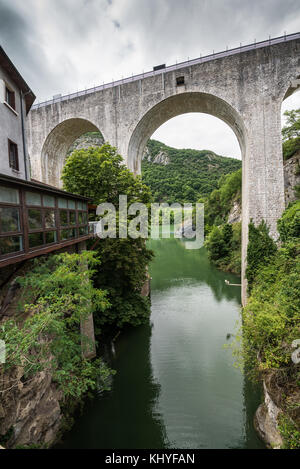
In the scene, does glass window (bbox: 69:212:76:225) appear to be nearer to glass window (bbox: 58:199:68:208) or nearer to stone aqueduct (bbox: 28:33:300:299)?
glass window (bbox: 58:199:68:208)

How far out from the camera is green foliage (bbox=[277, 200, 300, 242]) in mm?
8820

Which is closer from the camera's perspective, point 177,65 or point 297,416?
point 297,416

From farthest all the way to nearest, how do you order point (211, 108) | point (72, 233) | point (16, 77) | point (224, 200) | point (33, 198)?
point (224, 200) → point (211, 108) → point (16, 77) → point (72, 233) → point (33, 198)

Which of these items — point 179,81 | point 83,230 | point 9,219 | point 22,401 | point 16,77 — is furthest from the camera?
point 179,81

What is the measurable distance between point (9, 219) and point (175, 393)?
7897 mm

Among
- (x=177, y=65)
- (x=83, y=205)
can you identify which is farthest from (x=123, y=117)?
(x=83, y=205)

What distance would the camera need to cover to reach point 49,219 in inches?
229

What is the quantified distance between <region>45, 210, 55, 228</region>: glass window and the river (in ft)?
19.7

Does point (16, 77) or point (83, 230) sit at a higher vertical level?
point (16, 77)

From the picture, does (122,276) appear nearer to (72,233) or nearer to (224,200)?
(72,233)

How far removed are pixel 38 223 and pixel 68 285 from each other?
1.80 m

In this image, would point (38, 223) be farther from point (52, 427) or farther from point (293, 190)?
point (293, 190)

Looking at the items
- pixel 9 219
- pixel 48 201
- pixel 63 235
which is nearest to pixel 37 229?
→ pixel 9 219
